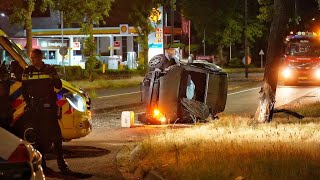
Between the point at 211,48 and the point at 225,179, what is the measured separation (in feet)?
230

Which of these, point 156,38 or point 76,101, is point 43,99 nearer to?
point 76,101

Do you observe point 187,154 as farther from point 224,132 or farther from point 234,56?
point 234,56

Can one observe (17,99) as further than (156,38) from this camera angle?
No

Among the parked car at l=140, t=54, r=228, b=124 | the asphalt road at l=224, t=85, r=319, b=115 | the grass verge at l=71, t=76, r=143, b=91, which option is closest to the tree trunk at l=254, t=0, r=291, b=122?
the parked car at l=140, t=54, r=228, b=124

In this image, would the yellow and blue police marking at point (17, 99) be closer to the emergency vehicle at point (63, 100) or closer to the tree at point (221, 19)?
the emergency vehicle at point (63, 100)

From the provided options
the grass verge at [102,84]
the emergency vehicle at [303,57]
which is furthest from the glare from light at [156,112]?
the emergency vehicle at [303,57]

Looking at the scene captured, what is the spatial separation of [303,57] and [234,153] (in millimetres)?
24903

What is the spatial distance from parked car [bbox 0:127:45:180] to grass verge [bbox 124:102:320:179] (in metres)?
3.08

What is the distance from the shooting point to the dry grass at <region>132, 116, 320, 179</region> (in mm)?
8500

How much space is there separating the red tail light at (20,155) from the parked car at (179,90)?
367 inches

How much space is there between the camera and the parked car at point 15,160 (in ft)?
18.7

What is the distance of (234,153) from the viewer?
997cm

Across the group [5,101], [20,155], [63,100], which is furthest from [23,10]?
[20,155]

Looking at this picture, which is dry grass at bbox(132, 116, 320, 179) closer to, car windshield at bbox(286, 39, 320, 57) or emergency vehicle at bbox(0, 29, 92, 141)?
emergency vehicle at bbox(0, 29, 92, 141)
